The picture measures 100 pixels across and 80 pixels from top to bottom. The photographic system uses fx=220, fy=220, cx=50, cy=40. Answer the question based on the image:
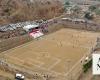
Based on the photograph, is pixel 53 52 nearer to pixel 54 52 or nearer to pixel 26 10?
pixel 54 52

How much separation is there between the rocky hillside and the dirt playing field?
27.7 ft

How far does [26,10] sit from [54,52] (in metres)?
17.2

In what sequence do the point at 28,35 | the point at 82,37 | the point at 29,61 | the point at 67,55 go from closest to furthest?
the point at 29,61 < the point at 67,55 < the point at 28,35 < the point at 82,37

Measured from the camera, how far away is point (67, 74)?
19.8 metres

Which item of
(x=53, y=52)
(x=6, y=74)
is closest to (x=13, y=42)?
(x=53, y=52)

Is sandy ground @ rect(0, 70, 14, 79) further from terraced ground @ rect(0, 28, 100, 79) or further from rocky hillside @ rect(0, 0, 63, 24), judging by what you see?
rocky hillside @ rect(0, 0, 63, 24)

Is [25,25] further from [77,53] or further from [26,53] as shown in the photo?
[77,53]

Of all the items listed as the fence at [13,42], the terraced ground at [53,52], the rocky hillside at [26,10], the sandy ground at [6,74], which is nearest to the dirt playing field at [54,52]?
the terraced ground at [53,52]

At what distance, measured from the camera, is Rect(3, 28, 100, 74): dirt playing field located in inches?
857

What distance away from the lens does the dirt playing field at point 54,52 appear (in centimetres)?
2178

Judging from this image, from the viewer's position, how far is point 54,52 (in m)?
25.4

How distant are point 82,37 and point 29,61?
11586 mm

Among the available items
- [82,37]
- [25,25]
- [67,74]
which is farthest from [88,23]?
[67,74]

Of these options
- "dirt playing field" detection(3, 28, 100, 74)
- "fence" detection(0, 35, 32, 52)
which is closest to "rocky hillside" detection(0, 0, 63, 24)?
"fence" detection(0, 35, 32, 52)
